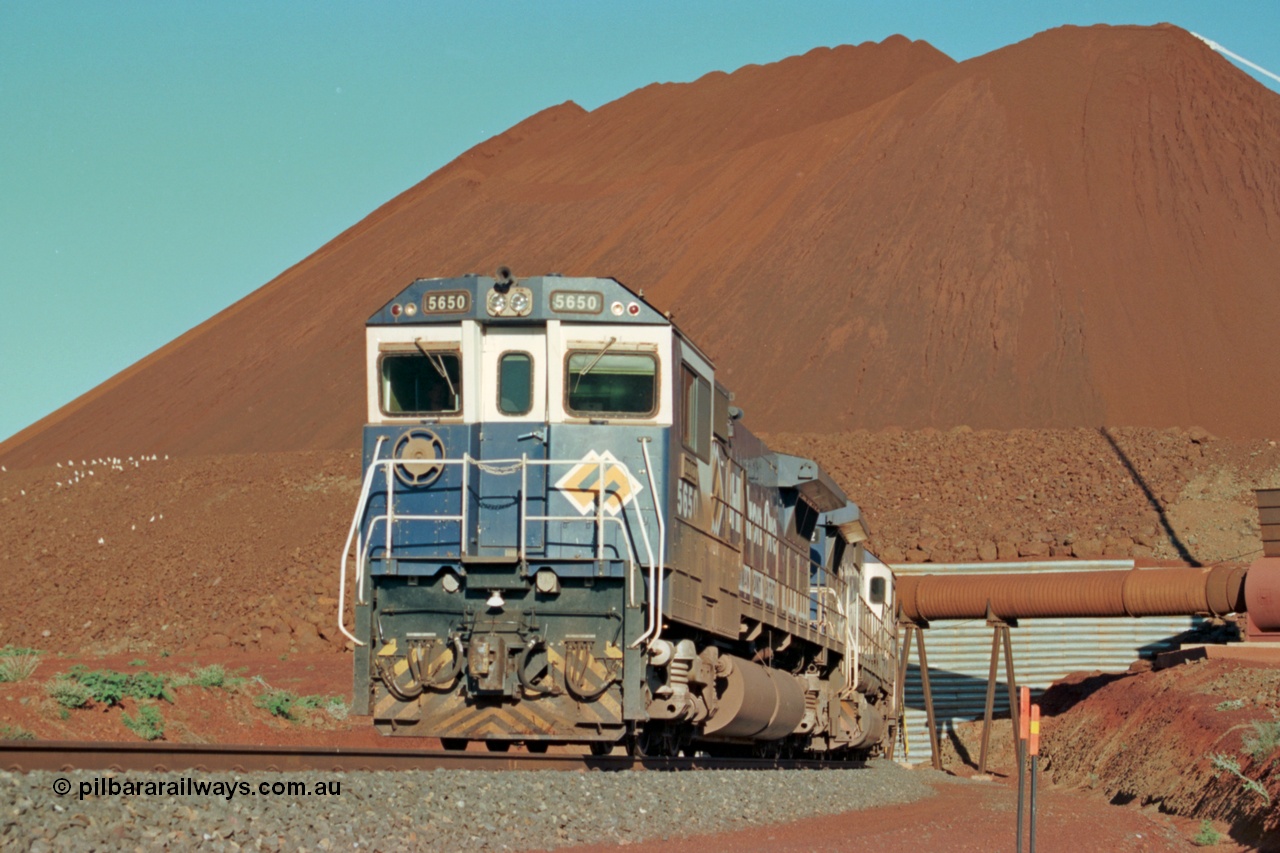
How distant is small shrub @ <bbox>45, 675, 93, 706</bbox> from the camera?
16.2m

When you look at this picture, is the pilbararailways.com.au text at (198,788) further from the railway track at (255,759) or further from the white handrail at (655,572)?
the white handrail at (655,572)

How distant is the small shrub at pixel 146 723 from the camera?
55.3 ft

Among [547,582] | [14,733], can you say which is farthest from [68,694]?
[547,582]

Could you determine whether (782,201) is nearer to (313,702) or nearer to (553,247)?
(553,247)

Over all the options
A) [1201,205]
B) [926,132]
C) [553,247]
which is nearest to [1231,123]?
[1201,205]

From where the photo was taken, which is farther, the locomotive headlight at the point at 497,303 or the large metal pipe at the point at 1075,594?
the large metal pipe at the point at 1075,594

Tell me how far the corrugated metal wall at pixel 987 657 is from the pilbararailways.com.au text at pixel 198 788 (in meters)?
27.6

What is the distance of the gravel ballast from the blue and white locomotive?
1174 mm

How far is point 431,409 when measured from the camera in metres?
13.5

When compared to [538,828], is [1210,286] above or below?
above

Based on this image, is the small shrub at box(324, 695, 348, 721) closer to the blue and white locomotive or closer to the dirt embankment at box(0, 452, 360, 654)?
the blue and white locomotive

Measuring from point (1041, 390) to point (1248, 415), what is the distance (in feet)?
26.6

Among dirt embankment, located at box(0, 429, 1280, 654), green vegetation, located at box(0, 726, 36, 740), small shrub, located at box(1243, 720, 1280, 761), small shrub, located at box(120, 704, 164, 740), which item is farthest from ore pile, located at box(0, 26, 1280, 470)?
green vegetation, located at box(0, 726, 36, 740)

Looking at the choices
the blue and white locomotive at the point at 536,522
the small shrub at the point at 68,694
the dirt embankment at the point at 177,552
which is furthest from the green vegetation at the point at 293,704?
the dirt embankment at the point at 177,552
